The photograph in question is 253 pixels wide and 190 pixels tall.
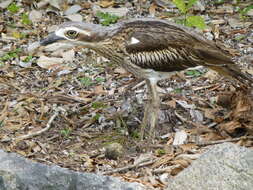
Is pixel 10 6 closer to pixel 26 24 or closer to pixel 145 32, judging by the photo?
pixel 26 24

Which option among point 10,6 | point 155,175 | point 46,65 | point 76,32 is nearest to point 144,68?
point 76,32

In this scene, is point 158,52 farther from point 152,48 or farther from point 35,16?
point 35,16

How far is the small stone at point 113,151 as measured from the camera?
571 cm

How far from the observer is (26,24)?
8430mm

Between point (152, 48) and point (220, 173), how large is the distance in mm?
2037

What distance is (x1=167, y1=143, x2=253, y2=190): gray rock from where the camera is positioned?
163 inches

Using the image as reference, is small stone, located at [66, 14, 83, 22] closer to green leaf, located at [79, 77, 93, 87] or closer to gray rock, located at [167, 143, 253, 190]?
green leaf, located at [79, 77, 93, 87]

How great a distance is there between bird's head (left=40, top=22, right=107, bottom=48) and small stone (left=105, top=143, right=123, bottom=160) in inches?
39.1

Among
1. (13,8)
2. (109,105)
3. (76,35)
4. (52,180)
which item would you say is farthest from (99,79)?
(52,180)

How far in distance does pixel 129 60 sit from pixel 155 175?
1.19m

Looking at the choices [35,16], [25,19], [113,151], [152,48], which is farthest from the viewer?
[35,16]

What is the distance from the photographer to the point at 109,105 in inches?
262

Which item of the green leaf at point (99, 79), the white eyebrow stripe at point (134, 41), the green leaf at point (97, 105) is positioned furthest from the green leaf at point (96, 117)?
the white eyebrow stripe at point (134, 41)

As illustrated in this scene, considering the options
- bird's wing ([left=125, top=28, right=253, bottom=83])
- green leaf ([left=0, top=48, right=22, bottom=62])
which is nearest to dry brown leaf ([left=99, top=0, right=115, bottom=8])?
green leaf ([left=0, top=48, right=22, bottom=62])
